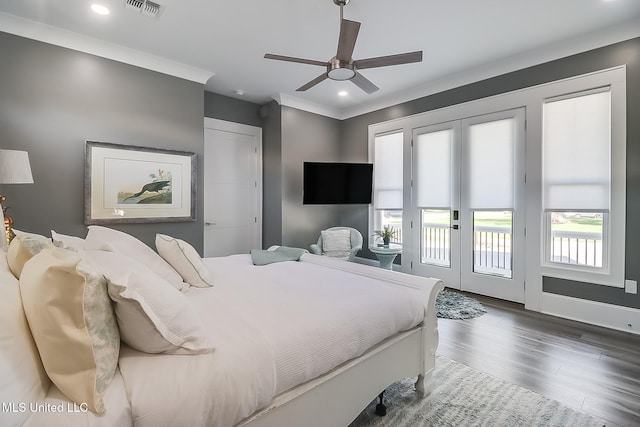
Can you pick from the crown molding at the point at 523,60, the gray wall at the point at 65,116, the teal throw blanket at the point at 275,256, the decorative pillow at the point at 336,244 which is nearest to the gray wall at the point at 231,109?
the gray wall at the point at 65,116

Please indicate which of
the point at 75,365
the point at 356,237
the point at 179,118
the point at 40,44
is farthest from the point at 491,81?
the point at 40,44

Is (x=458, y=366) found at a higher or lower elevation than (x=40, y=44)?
lower

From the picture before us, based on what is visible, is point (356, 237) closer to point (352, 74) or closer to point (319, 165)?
point (319, 165)

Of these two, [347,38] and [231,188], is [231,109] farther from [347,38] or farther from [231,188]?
[347,38]

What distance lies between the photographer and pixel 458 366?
2221mm

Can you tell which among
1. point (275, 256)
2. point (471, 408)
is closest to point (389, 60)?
point (275, 256)

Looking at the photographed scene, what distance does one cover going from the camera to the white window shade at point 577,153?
118 inches

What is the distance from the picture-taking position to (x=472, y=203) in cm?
396

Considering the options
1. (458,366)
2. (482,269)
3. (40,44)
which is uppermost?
(40,44)

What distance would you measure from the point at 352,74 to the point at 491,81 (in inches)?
90.8

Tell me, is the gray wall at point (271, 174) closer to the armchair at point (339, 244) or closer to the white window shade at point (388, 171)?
the armchair at point (339, 244)

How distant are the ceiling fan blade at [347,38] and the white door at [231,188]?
9.33ft

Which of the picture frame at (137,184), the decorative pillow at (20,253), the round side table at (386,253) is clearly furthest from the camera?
the round side table at (386,253)

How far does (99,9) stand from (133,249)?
2300 millimetres
